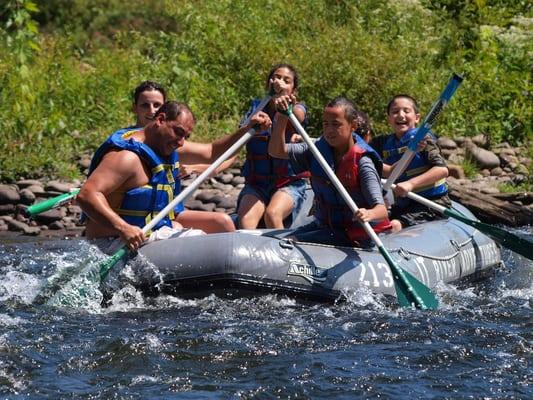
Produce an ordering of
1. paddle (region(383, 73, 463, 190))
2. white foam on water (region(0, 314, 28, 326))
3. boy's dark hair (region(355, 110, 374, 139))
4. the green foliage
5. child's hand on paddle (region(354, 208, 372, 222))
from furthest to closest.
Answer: the green foliage
paddle (region(383, 73, 463, 190))
boy's dark hair (region(355, 110, 374, 139))
child's hand on paddle (region(354, 208, 372, 222))
white foam on water (region(0, 314, 28, 326))

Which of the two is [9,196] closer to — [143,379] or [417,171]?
[417,171]

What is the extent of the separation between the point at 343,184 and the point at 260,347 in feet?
4.99

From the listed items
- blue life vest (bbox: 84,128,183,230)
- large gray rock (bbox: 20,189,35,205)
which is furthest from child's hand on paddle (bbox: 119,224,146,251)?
large gray rock (bbox: 20,189,35,205)

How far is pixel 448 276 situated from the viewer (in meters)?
7.53

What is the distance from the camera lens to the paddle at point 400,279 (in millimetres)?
6715

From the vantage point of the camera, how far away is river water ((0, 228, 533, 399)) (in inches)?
205

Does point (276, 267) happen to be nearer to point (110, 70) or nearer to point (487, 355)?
point (487, 355)

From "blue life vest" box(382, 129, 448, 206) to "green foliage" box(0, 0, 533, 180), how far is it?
13.7 ft

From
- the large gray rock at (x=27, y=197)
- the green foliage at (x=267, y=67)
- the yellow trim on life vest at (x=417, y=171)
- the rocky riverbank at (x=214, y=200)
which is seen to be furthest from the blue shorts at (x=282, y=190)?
the green foliage at (x=267, y=67)

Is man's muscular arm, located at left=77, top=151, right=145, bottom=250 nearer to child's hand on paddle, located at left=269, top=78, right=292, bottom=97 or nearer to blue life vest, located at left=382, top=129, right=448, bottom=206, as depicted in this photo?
child's hand on paddle, located at left=269, top=78, right=292, bottom=97

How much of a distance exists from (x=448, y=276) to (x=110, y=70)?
7.13 m

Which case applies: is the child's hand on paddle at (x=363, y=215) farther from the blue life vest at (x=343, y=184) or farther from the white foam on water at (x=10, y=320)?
the white foam on water at (x=10, y=320)

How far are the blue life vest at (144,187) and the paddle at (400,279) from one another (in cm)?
89

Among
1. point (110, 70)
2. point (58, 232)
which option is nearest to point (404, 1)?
point (110, 70)
